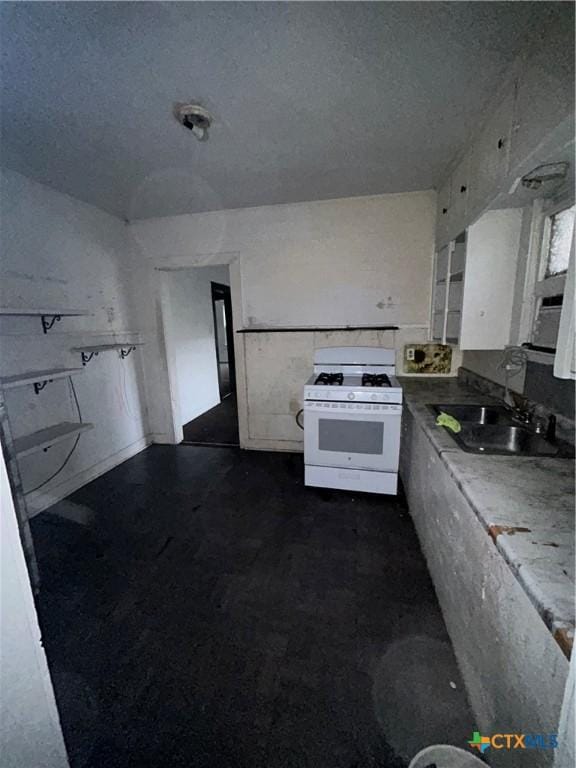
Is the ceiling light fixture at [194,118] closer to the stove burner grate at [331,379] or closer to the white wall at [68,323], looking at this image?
the white wall at [68,323]

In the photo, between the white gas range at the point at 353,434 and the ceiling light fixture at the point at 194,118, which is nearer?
the ceiling light fixture at the point at 194,118

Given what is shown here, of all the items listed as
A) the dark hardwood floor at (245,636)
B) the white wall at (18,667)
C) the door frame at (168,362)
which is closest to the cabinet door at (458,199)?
the door frame at (168,362)

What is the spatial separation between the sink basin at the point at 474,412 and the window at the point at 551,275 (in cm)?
49

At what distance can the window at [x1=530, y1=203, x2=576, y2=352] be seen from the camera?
1295mm

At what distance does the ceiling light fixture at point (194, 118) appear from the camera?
1.50m

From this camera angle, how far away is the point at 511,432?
1576mm

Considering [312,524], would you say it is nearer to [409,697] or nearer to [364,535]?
[364,535]

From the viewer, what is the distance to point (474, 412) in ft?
6.05

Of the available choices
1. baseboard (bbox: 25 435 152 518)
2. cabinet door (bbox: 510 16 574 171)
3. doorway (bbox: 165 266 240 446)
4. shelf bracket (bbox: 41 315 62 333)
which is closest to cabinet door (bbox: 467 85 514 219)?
cabinet door (bbox: 510 16 574 171)

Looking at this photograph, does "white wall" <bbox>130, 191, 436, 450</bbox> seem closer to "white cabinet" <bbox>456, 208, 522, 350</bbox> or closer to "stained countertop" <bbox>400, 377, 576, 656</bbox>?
"white cabinet" <bbox>456, 208, 522, 350</bbox>

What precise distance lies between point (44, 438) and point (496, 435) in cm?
295

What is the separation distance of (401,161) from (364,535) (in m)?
2.60

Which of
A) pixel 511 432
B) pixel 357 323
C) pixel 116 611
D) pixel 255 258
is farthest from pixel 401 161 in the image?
pixel 116 611

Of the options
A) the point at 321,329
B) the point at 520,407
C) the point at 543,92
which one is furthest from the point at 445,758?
the point at 321,329
